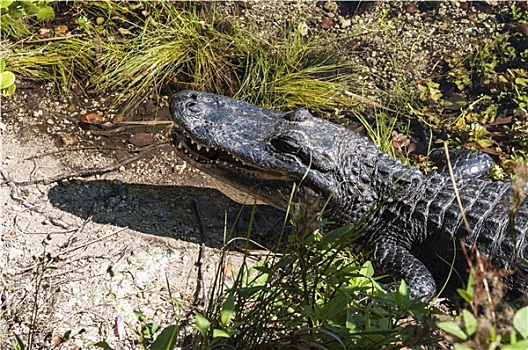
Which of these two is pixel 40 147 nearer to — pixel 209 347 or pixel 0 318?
pixel 0 318

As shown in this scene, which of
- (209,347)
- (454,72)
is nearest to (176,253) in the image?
(209,347)

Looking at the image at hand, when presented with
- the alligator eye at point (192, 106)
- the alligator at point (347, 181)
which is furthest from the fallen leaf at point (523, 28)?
the alligator eye at point (192, 106)

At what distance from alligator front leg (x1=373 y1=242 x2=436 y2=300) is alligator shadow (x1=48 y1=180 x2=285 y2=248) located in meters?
0.64

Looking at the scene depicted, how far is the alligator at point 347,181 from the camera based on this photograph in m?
4.03

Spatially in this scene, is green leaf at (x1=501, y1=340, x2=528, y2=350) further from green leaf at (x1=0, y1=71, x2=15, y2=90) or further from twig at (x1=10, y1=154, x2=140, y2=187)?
twig at (x1=10, y1=154, x2=140, y2=187)

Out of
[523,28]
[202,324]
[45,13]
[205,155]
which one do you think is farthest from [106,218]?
[523,28]

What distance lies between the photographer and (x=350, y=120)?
16.9ft

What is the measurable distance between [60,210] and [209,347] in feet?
6.72

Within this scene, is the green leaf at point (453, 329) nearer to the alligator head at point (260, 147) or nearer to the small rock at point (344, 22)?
the alligator head at point (260, 147)

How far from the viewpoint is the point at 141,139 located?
4879mm

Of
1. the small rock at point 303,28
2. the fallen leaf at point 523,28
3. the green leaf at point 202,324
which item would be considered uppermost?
the fallen leaf at point 523,28

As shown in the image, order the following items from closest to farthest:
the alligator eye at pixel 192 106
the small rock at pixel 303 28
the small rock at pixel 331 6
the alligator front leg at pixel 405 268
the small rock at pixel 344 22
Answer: the alligator front leg at pixel 405 268, the alligator eye at pixel 192 106, the small rock at pixel 303 28, the small rock at pixel 344 22, the small rock at pixel 331 6

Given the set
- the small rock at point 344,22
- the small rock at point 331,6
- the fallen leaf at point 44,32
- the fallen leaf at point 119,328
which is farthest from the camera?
the small rock at point 331,6

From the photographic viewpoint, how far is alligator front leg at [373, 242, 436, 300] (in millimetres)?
3834
